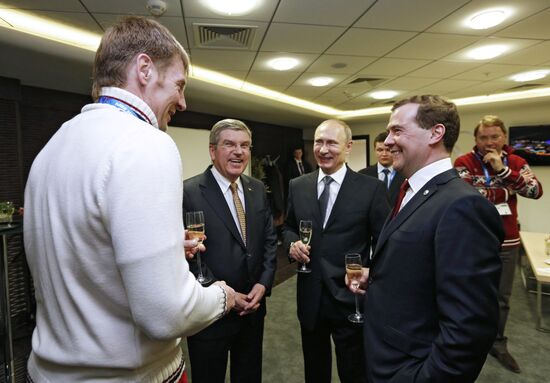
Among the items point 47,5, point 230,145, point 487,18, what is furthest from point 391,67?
point 47,5

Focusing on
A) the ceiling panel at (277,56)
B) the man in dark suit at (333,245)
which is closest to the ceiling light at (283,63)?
the ceiling panel at (277,56)

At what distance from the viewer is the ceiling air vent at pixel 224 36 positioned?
9.04ft

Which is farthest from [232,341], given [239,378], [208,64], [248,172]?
[248,172]

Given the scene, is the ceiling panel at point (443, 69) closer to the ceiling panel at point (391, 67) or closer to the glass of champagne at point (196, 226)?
the ceiling panel at point (391, 67)

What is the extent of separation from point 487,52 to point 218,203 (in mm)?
3641

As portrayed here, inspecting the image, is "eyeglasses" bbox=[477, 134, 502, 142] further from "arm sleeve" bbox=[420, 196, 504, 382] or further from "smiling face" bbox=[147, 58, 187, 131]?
"smiling face" bbox=[147, 58, 187, 131]

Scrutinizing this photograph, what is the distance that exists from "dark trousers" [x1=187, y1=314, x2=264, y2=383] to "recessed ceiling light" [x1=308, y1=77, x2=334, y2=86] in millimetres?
3660

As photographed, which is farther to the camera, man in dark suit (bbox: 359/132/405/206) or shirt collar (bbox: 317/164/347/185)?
man in dark suit (bbox: 359/132/405/206)

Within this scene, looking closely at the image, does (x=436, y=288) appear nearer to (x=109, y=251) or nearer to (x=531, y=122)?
(x=109, y=251)

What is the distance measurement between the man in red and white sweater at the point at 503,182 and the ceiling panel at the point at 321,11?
4.45 ft

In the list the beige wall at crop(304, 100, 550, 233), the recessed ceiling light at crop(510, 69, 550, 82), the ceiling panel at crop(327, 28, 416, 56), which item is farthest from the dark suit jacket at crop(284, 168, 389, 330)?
the beige wall at crop(304, 100, 550, 233)

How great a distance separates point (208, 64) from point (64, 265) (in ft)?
11.6

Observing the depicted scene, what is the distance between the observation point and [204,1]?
2.30 m

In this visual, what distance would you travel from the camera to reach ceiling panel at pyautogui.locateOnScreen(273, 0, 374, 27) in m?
2.35
